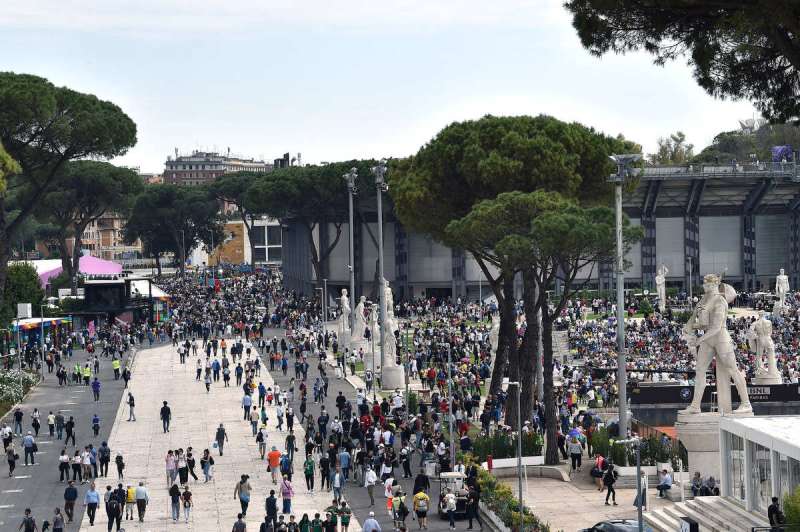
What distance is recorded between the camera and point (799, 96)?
23188 millimetres

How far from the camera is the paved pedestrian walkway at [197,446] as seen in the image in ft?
105

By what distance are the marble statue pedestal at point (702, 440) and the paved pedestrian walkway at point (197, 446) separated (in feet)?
24.7

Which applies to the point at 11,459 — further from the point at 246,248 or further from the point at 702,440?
the point at 246,248

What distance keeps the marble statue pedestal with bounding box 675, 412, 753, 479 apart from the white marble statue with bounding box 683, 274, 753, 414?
61cm

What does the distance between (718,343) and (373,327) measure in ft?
91.0

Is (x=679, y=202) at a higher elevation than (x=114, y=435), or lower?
higher

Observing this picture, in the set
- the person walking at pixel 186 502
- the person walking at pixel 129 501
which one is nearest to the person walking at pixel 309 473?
the person walking at pixel 186 502

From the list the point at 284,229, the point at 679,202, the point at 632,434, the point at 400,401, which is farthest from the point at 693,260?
the point at 632,434

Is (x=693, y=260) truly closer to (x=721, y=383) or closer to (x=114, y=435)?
(x=114, y=435)

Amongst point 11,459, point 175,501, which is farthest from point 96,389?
point 175,501

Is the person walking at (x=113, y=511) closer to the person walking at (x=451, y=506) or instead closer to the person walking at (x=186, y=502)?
the person walking at (x=186, y=502)

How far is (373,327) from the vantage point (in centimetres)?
5791

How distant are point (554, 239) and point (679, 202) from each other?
60041 millimetres

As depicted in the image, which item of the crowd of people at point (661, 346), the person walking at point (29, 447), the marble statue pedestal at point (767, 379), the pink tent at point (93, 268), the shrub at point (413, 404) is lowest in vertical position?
the person walking at point (29, 447)
